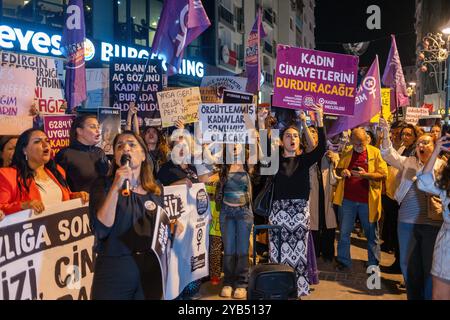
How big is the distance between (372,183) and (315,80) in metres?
1.65

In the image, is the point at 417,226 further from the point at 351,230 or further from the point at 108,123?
the point at 108,123

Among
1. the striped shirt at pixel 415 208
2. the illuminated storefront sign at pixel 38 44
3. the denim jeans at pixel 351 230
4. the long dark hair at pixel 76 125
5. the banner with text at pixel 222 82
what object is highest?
the illuminated storefront sign at pixel 38 44

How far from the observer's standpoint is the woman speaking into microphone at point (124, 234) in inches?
120

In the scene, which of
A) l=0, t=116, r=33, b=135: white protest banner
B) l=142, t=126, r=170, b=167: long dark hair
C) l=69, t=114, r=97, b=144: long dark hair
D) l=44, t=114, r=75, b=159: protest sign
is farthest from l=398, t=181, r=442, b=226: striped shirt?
l=0, t=116, r=33, b=135: white protest banner

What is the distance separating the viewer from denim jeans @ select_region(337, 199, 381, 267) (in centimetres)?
659

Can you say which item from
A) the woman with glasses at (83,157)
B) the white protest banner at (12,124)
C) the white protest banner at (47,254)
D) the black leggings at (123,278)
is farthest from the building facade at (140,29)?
the black leggings at (123,278)

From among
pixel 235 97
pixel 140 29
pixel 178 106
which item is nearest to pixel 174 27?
pixel 178 106

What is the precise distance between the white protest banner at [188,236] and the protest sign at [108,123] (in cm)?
216

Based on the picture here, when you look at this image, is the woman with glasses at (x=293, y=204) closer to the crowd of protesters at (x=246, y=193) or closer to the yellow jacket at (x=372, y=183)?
the crowd of protesters at (x=246, y=193)

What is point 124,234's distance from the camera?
10.2ft

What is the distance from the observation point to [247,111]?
6332mm

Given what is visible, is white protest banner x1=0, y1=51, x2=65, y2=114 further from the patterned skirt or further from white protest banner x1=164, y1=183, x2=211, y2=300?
the patterned skirt

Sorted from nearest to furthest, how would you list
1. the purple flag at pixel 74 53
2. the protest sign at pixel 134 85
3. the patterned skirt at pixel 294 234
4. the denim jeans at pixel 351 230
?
1. the patterned skirt at pixel 294 234
2. the denim jeans at pixel 351 230
3. the protest sign at pixel 134 85
4. the purple flag at pixel 74 53

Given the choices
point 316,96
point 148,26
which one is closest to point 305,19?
point 148,26
